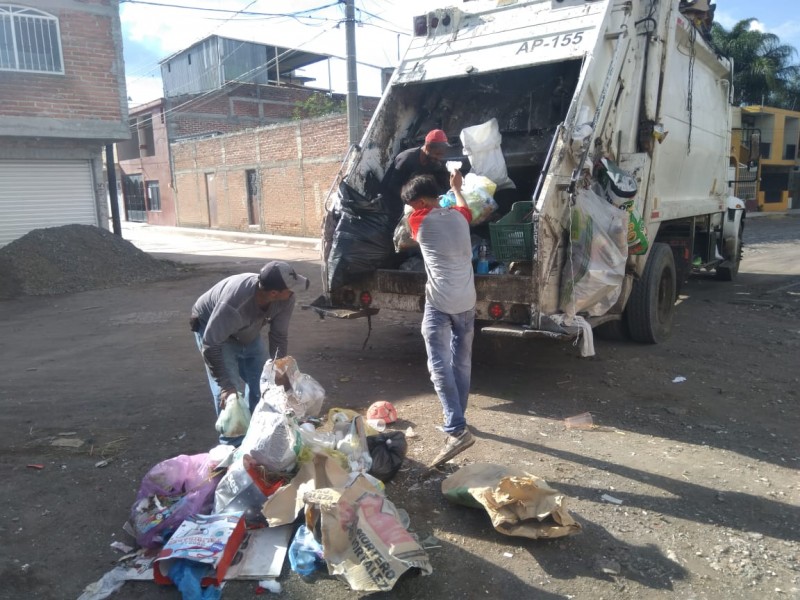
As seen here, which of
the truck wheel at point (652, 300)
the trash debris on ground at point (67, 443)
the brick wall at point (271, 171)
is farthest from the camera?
the brick wall at point (271, 171)

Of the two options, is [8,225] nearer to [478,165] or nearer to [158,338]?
[158,338]

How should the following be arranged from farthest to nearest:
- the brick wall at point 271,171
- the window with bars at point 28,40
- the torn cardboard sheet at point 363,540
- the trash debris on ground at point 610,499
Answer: the brick wall at point 271,171
the window with bars at point 28,40
the trash debris on ground at point 610,499
the torn cardboard sheet at point 363,540

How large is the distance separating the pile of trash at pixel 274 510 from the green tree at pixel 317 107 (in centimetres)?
2211

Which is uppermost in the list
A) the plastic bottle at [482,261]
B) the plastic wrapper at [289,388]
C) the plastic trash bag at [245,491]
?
the plastic bottle at [482,261]

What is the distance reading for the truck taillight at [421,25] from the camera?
219 inches

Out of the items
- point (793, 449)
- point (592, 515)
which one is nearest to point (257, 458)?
point (592, 515)

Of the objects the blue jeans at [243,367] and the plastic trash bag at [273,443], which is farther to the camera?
the blue jeans at [243,367]

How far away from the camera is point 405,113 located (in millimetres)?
5555

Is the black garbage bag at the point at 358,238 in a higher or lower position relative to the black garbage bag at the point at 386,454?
higher

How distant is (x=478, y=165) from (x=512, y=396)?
1788 millimetres

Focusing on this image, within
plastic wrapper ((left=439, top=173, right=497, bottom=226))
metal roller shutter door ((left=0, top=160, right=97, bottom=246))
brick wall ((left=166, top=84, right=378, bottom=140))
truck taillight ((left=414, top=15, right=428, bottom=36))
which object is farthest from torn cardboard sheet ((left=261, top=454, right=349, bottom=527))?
brick wall ((left=166, top=84, right=378, bottom=140))

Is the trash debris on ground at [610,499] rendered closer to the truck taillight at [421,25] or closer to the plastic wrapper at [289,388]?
the plastic wrapper at [289,388]

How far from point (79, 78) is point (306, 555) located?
12.9 m

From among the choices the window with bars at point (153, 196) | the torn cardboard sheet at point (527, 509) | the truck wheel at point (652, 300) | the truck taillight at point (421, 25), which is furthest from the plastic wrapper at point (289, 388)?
the window with bars at point (153, 196)
